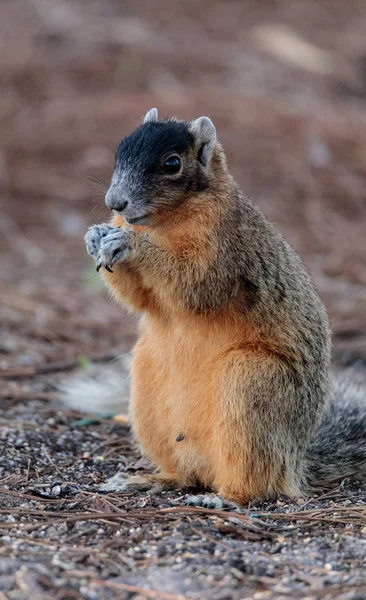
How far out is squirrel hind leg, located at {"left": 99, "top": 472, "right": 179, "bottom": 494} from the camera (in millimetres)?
4587

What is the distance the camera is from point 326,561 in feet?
11.4

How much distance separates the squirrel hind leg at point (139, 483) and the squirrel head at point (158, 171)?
1.35 metres

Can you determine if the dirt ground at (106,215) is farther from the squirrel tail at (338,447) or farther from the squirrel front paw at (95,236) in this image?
the squirrel front paw at (95,236)

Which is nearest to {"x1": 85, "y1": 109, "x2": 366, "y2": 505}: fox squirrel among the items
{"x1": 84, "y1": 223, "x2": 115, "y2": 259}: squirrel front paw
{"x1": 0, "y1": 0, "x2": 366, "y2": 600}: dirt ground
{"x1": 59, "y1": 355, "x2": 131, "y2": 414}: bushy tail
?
{"x1": 84, "y1": 223, "x2": 115, "y2": 259}: squirrel front paw

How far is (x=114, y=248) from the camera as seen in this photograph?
4.38m

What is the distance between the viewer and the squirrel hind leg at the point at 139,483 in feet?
15.0

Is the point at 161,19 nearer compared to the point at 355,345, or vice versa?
the point at 355,345

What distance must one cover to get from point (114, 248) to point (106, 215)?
292cm

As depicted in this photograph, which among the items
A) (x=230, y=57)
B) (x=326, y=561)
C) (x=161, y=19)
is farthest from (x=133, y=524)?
(x=161, y=19)

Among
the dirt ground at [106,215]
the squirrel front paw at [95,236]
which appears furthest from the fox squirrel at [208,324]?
the dirt ground at [106,215]

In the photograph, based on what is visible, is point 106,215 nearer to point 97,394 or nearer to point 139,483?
point 97,394

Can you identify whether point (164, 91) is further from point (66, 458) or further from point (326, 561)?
point (326, 561)

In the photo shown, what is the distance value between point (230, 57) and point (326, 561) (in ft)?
37.7

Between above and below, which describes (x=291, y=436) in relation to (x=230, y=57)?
below
